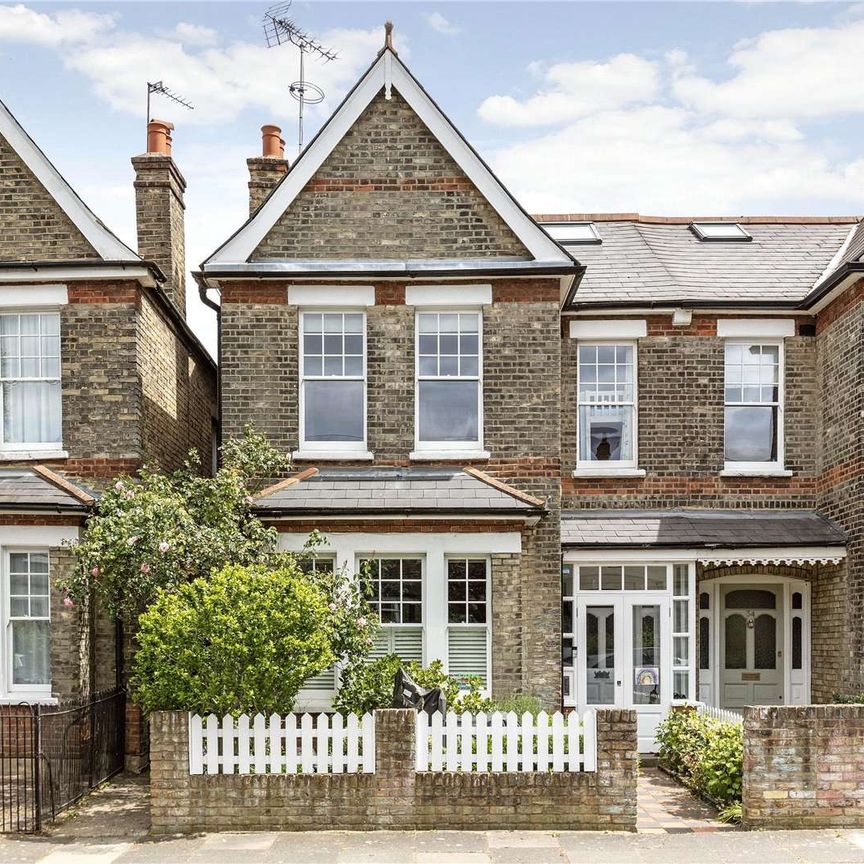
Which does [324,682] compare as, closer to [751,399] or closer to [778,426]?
[751,399]

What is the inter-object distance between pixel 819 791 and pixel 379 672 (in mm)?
5002

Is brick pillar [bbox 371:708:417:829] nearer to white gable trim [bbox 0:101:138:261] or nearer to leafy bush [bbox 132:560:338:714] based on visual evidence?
leafy bush [bbox 132:560:338:714]

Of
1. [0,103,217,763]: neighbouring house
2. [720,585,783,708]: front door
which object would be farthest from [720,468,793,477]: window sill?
[0,103,217,763]: neighbouring house

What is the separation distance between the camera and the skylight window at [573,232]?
18.0 metres

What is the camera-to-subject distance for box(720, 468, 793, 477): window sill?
53.0 ft

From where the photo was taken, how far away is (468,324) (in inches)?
582

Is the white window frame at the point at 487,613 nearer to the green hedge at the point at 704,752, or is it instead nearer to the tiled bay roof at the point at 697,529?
the tiled bay roof at the point at 697,529

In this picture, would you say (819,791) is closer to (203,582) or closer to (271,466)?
(203,582)

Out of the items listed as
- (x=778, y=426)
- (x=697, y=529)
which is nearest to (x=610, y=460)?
(x=697, y=529)

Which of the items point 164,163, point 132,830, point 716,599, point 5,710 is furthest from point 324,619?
point 164,163

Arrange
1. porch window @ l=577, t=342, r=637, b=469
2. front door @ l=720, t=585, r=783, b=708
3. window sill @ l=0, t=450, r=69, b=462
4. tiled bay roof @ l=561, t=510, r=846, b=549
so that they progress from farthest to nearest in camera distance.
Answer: front door @ l=720, t=585, r=783, b=708, porch window @ l=577, t=342, r=637, b=469, tiled bay roof @ l=561, t=510, r=846, b=549, window sill @ l=0, t=450, r=69, b=462

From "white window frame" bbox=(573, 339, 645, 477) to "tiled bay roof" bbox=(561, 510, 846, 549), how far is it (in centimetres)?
64

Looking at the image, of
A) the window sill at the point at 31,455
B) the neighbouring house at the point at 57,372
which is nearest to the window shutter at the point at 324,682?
the neighbouring house at the point at 57,372

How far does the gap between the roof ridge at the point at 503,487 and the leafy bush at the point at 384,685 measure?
2471mm
